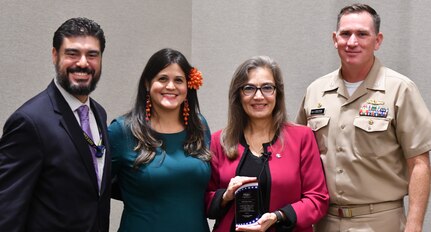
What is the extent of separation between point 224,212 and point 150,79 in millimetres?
714

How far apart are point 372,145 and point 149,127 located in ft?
3.45

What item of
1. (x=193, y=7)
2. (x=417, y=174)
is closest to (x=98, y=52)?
(x=417, y=174)

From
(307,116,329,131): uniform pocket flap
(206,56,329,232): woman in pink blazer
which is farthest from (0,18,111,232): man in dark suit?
(307,116,329,131): uniform pocket flap

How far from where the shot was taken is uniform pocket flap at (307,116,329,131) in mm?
2756

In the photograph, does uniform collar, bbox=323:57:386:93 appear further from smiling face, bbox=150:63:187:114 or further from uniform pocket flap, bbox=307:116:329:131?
smiling face, bbox=150:63:187:114

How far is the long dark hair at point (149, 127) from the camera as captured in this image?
99.4 inches

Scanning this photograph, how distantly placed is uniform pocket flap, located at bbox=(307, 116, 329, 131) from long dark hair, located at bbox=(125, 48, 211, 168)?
557 mm

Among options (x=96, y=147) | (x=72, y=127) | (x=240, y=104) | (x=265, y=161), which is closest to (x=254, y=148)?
(x=265, y=161)

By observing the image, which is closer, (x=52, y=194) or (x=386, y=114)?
(x=52, y=194)

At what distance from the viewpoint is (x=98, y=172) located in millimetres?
2191

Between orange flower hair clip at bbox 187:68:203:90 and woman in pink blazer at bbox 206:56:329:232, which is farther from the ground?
orange flower hair clip at bbox 187:68:203:90

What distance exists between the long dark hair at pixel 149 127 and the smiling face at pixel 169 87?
26mm

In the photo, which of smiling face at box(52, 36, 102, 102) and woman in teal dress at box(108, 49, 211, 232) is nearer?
smiling face at box(52, 36, 102, 102)

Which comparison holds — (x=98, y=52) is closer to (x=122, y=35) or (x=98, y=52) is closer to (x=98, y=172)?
(x=98, y=172)
